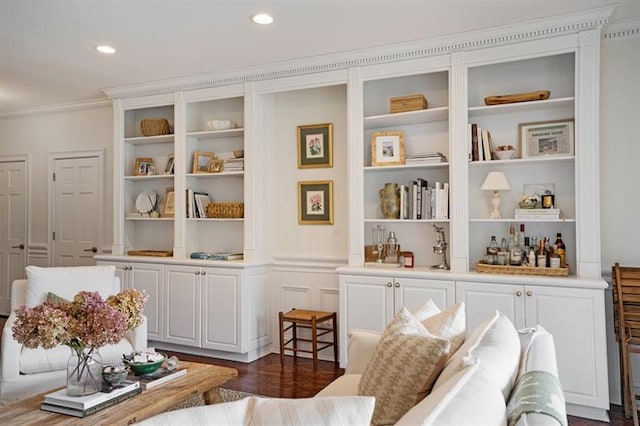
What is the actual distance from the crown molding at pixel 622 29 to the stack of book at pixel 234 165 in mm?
3080

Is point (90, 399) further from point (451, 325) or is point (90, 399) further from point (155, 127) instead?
point (155, 127)

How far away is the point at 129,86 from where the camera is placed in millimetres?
4820

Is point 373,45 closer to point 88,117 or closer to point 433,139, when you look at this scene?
point 433,139

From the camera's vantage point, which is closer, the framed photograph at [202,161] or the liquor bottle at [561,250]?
the liquor bottle at [561,250]

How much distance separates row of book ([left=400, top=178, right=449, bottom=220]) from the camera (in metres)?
3.66

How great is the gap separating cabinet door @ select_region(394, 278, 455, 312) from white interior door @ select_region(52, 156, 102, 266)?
12.2 ft

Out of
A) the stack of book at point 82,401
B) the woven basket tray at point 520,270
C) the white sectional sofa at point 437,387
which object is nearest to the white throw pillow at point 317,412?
the white sectional sofa at point 437,387

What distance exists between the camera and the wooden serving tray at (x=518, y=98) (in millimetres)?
3348

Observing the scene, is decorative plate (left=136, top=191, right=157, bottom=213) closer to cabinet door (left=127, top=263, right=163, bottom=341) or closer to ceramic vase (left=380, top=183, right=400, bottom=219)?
cabinet door (left=127, top=263, right=163, bottom=341)

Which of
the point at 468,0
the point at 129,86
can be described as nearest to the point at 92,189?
the point at 129,86

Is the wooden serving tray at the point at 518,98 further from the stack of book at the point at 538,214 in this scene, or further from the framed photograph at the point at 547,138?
the stack of book at the point at 538,214

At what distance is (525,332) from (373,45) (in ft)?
8.41

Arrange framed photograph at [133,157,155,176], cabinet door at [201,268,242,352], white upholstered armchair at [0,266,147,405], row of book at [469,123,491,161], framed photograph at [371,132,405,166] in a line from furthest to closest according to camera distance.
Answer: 1. framed photograph at [133,157,155,176]
2. cabinet door at [201,268,242,352]
3. framed photograph at [371,132,405,166]
4. row of book at [469,123,491,161]
5. white upholstered armchair at [0,266,147,405]

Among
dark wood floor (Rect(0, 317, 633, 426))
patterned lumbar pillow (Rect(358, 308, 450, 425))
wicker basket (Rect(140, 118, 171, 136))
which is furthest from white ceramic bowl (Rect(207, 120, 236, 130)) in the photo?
patterned lumbar pillow (Rect(358, 308, 450, 425))
